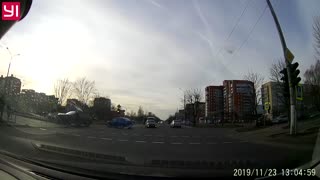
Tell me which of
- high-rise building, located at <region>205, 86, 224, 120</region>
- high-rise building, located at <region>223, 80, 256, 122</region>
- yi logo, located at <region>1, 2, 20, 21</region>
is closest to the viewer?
yi logo, located at <region>1, 2, 20, 21</region>

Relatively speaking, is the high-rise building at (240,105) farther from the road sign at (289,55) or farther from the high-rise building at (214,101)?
the road sign at (289,55)

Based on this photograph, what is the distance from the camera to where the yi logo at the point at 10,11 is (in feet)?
15.6

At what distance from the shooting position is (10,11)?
478cm

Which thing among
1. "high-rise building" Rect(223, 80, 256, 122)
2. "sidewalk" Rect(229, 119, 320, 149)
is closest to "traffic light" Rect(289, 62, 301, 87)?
"sidewalk" Rect(229, 119, 320, 149)

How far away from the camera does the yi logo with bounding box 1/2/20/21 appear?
477cm

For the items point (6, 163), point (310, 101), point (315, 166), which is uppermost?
point (310, 101)

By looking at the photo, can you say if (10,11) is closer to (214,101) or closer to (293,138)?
(293,138)

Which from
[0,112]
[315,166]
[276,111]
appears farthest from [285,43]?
[276,111]

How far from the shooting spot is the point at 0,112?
2398cm

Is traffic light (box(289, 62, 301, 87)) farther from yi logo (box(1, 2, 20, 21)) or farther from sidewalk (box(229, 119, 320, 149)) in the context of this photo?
yi logo (box(1, 2, 20, 21))

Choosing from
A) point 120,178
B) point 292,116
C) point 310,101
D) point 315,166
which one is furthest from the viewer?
point 310,101

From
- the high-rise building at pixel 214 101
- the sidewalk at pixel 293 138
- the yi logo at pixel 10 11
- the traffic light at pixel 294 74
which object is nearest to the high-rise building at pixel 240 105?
the high-rise building at pixel 214 101

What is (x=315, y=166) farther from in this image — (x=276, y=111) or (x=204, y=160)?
(x=276, y=111)

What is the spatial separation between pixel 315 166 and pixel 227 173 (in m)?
1.30
